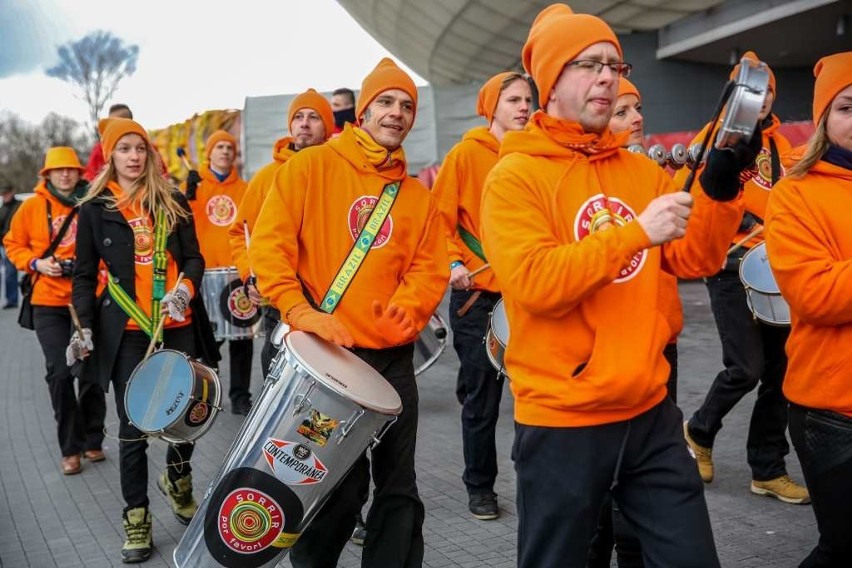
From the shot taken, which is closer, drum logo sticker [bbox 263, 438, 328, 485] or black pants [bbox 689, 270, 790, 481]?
drum logo sticker [bbox 263, 438, 328, 485]

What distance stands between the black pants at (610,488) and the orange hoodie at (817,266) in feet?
2.34

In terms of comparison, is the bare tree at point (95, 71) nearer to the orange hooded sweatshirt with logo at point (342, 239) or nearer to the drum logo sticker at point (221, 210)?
the drum logo sticker at point (221, 210)

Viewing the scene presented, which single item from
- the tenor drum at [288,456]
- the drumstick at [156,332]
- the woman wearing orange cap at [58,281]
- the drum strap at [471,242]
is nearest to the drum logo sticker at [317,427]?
the tenor drum at [288,456]

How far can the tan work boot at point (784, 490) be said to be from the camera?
5363mm

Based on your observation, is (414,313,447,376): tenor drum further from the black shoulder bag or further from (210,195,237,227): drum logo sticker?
the black shoulder bag

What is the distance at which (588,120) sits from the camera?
9.89 ft

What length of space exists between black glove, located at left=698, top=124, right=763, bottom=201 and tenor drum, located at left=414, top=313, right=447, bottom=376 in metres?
4.85

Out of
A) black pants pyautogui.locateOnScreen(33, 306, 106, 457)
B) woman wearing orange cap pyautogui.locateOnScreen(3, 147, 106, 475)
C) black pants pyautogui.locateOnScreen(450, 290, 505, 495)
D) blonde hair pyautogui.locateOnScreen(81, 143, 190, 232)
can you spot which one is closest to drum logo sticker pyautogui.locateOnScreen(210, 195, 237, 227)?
woman wearing orange cap pyautogui.locateOnScreen(3, 147, 106, 475)

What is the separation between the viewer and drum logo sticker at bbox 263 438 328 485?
348cm

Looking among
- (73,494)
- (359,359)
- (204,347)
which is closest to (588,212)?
(359,359)

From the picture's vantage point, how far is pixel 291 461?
348cm

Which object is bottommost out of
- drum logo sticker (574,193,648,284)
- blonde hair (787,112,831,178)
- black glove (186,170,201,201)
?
black glove (186,170,201,201)

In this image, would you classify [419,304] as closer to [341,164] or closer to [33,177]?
[341,164]

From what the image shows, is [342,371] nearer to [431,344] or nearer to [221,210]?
[431,344]
